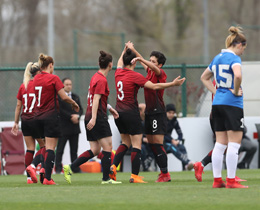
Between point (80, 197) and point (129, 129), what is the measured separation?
2469 millimetres

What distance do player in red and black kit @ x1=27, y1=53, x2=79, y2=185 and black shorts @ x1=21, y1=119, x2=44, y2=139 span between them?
0.44 feet

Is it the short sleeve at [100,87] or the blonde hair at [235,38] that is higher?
the blonde hair at [235,38]

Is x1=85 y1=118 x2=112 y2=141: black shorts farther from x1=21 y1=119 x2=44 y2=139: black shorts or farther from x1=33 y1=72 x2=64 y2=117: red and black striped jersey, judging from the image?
x1=21 y1=119 x2=44 y2=139: black shorts

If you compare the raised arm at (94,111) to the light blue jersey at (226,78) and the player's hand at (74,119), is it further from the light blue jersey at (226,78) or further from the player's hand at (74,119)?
the player's hand at (74,119)

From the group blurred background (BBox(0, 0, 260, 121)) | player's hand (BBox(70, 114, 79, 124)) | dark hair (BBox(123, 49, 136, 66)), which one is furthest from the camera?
blurred background (BBox(0, 0, 260, 121))

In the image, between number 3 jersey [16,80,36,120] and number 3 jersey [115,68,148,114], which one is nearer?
number 3 jersey [115,68,148,114]

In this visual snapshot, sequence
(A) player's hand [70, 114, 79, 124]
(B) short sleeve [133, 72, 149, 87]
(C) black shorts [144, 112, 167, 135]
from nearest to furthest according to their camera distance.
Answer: (B) short sleeve [133, 72, 149, 87] < (C) black shorts [144, 112, 167, 135] < (A) player's hand [70, 114, 79, 124]

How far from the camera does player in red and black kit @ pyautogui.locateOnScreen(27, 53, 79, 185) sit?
9.73 m

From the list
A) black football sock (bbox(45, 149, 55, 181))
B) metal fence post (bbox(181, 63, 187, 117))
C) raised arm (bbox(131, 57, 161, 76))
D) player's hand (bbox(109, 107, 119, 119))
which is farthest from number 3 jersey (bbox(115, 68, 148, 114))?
metal fence post (bbox(181, 63, 187, 117))

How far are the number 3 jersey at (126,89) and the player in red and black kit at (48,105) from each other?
2.25 ft

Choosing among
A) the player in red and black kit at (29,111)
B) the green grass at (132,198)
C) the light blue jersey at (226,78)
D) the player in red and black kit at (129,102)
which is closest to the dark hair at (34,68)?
the player in red and black kit at (29,111)

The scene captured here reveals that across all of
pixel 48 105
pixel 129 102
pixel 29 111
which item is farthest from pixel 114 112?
pixel 29 111

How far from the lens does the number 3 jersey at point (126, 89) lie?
31.9ft

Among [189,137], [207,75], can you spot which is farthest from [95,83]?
[189,137]
